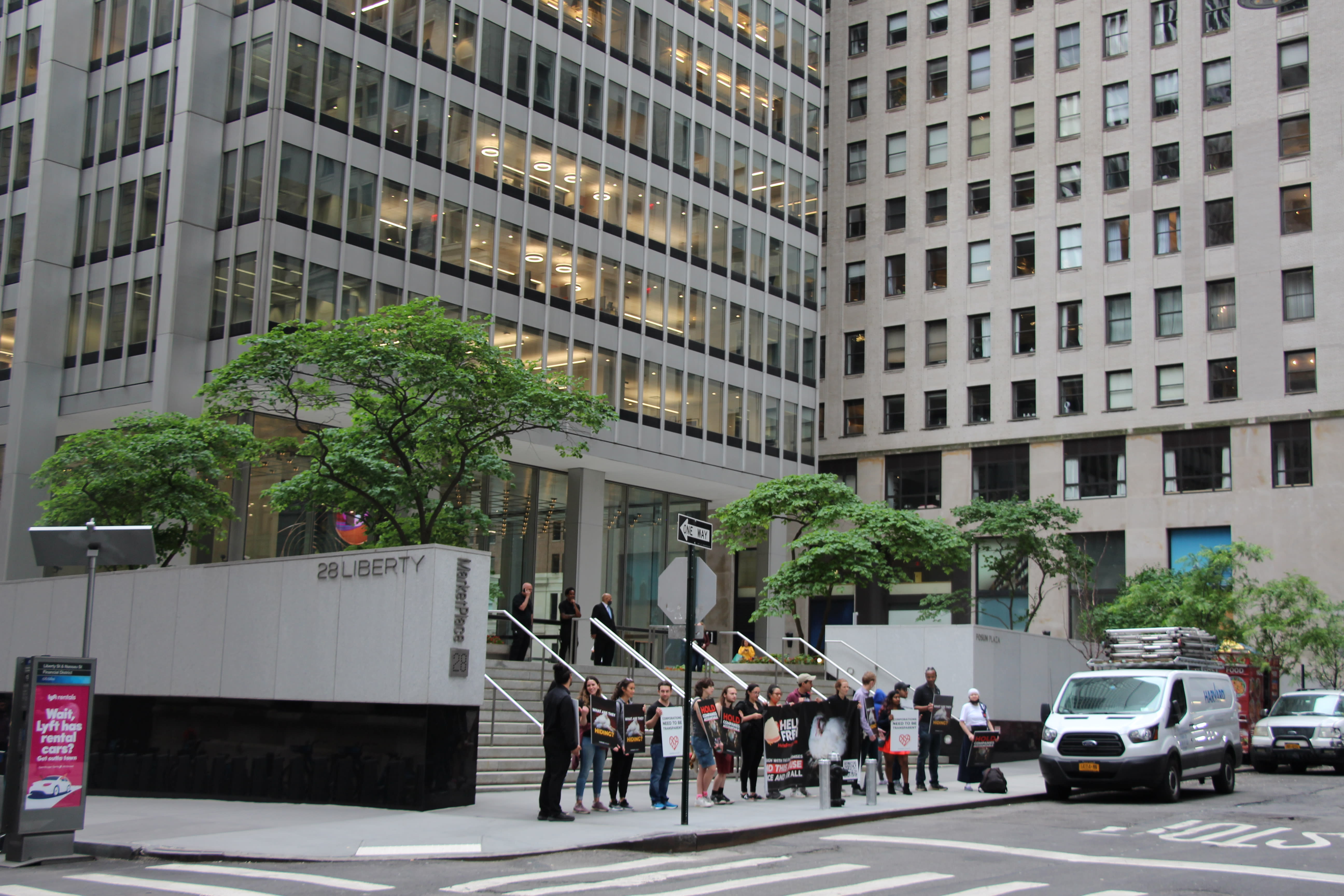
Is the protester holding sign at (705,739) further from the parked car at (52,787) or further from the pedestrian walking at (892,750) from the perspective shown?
the parked car at (52,787)

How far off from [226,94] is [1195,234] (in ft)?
124

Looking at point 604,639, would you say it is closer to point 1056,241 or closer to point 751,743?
point 751,743

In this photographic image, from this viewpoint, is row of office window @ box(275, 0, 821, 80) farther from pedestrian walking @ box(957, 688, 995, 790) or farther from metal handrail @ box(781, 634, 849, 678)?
pedestrian walking @ box(957, 688, 995, 790)

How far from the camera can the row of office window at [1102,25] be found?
53.6 meters

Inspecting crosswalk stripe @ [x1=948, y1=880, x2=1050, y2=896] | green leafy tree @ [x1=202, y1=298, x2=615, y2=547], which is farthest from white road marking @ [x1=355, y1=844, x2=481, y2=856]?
green leafy tree @ [x1=202, y1=298, x2=615, y2=547]

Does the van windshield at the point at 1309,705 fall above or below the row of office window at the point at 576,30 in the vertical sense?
below

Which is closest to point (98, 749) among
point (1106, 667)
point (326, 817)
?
point (326, 817)

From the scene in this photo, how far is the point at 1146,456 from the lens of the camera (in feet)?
173

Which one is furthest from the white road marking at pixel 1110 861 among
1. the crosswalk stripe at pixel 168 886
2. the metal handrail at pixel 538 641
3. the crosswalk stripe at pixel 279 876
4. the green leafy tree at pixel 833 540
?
the green leafy tree at pixel 833 540

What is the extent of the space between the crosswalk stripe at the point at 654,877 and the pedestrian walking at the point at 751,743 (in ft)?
16.9

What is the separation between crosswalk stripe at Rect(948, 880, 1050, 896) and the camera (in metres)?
10.4

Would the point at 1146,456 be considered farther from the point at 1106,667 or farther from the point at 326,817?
the point at 326,817

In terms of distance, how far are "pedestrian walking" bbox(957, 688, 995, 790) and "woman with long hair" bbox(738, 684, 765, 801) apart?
387 cm

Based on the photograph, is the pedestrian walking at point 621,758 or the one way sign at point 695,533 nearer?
the one way sign at point 695,533
